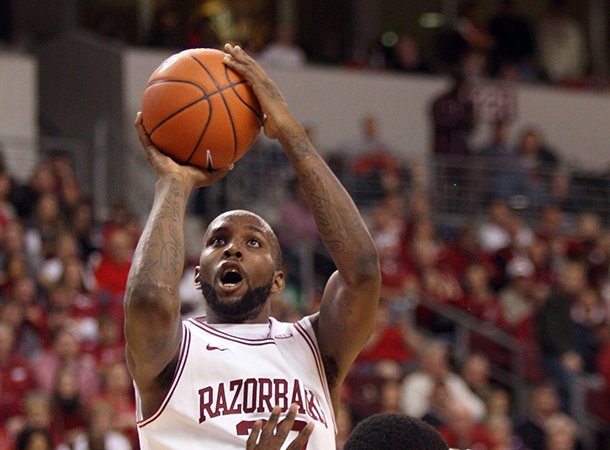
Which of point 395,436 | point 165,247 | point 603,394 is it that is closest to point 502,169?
point 603,394

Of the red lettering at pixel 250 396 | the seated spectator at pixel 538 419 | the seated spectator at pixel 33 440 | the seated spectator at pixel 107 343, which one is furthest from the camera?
the seated spectator at pixel 538 419

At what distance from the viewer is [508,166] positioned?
1541cm

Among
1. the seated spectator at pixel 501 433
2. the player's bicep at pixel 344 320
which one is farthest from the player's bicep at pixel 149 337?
the seated spectator at pixel 501 433

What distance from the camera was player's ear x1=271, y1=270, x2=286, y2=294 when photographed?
4.19 metres

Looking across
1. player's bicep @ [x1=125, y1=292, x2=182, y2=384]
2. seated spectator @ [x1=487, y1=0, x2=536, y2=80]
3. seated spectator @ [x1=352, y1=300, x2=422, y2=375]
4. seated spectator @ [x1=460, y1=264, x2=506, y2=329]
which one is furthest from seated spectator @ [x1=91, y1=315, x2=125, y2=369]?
seated spectator @ [x1=487, y1=0, x2=536, y2=80]

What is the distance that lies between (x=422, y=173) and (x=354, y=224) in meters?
10.9

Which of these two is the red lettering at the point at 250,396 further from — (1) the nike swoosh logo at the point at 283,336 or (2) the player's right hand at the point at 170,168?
(2) the player's right hand at the point at 170,168

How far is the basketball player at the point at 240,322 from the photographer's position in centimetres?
381

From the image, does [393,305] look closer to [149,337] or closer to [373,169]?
[373,169]

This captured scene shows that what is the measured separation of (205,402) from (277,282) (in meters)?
0.48

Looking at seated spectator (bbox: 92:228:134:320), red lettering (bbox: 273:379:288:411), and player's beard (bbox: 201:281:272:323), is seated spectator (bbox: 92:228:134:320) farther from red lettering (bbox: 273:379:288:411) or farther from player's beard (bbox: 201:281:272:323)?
red lettering (bbox: 273:379:288:411)

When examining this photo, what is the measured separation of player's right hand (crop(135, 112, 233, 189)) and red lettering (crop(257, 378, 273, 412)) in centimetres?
58

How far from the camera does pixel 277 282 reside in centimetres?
421

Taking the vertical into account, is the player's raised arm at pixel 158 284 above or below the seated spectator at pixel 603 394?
above
